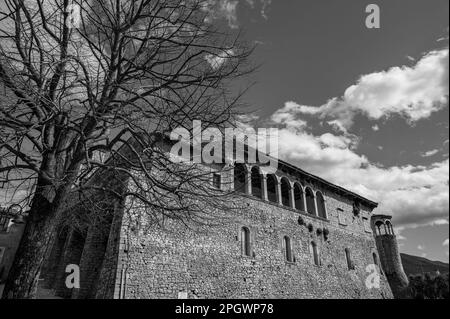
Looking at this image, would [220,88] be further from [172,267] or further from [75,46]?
[172,267]

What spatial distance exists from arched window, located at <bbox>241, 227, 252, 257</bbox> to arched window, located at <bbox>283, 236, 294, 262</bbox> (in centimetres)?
265

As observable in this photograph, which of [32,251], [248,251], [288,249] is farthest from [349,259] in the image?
[32,251]

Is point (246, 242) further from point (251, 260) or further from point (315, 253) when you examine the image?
point (315, 253)

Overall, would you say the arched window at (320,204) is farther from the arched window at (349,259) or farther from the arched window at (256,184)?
the arched window at (256,184)

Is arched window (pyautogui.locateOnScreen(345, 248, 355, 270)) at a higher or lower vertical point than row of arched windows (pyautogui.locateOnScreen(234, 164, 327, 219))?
lower

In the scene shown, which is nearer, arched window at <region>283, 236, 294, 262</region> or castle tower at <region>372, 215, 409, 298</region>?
arched window at <region>283, 236, 294, 262</region>

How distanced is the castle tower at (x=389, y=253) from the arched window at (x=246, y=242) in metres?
16.7

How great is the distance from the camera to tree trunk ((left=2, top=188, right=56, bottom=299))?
15.2 feet

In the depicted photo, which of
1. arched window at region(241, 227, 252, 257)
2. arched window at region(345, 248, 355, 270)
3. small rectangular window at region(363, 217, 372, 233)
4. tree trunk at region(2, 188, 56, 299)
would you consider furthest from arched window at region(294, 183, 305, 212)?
tree trunk at region(2, 188, 56, 299)

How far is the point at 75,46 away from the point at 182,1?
234 centimetres

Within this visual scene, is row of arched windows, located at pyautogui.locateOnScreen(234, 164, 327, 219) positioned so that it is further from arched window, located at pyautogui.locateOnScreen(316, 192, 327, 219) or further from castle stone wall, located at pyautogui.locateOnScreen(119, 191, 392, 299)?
castle stone wall, located at pyautogui.locateOnScreen(119, 191, 392, 299)

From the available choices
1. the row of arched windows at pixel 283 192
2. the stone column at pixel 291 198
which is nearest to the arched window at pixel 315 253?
the row of arched windows at pixel 283 192

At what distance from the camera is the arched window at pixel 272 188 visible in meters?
17.9
